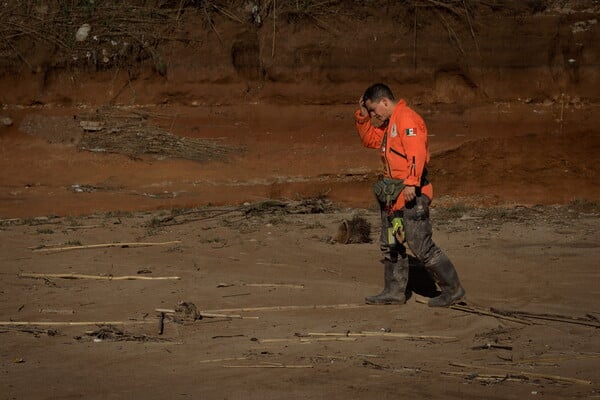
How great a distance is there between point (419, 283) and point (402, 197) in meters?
1.52

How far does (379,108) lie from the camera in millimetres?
8078

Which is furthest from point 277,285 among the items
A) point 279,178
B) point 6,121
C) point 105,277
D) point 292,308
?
point 6,121

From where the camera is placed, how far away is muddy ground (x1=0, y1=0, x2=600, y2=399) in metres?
7.61

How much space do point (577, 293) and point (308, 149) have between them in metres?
7.36

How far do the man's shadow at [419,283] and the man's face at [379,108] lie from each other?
153 cm

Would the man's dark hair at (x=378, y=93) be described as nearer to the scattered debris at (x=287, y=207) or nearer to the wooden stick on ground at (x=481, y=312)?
the wooden stick on ground at (x=481, y=312)

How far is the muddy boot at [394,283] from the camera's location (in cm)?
822

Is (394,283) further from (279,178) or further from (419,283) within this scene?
(279,178)

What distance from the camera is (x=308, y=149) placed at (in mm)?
15508

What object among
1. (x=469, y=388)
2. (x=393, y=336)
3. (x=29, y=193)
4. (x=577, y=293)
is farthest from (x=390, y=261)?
(x=29, y=193)

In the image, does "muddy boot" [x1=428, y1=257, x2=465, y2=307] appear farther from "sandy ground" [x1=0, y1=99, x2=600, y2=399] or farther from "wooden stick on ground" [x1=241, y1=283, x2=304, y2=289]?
"wooden stick on ground" [x1=241, y1=283, x2=304, y2=289]

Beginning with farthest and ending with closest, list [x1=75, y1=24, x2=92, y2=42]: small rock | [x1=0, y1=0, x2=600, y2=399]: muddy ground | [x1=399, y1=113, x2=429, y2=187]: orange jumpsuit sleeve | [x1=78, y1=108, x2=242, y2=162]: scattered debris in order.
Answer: [x1=75, y1=24, x2=92, y2=42]: small rock, [x1=78, y1=108, x2=242, y2=162]: scattered debris, [x1=399, y1=113, x2=429, y2=187]: orange jumpsuit sleeve, [x1=0, y1=0, x2=600, y2=399]: muddy ground

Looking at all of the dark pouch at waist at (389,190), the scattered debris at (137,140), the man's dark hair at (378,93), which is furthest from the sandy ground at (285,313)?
the scattered debris at (137,140)

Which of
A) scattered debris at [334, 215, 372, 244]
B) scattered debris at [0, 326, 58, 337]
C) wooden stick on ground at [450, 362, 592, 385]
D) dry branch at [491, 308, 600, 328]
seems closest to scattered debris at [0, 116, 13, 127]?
scattered debris at [334, 215, 372, 244]
